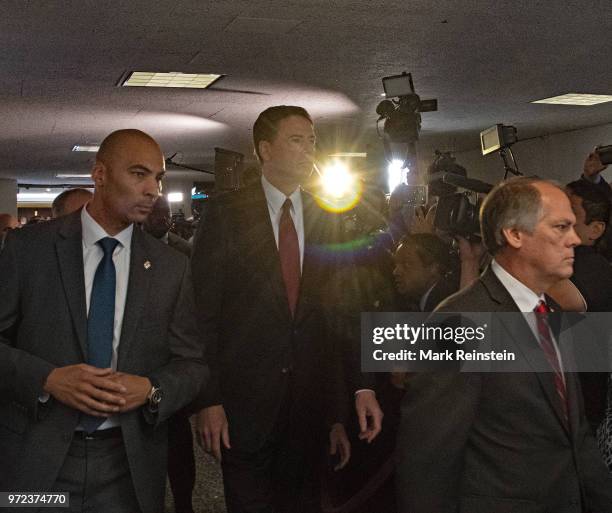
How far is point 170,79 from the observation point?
823 cm

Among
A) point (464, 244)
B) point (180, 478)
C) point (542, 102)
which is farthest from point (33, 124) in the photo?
point (464, 244)

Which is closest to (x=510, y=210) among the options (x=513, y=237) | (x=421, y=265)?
(x=513, y=237)

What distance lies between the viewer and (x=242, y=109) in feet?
32.9

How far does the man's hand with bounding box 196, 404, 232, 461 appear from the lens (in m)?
2.33

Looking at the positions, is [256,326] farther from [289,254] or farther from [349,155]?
[349,155]

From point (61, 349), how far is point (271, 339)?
72 centimetres

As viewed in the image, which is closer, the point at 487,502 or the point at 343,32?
the point at 487,502

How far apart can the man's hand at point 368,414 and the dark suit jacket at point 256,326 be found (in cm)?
11

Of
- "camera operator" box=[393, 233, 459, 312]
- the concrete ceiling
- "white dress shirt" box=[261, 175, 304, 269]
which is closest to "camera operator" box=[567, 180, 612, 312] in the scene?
"camera operator" box=[393, 233, 459, 312]

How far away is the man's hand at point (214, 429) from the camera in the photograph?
2332mm

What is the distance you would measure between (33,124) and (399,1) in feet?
23.0

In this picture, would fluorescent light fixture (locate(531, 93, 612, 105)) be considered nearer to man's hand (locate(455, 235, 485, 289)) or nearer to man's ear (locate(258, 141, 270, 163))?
man's hand (locate(455, 235, 485, 289))

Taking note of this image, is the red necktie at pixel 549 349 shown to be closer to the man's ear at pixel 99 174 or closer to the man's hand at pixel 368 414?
the man's hand at pixel 368 414

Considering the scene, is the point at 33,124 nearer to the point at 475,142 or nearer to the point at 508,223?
the point at 475,142
